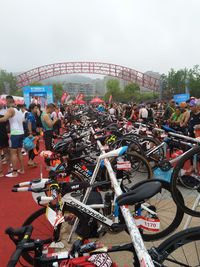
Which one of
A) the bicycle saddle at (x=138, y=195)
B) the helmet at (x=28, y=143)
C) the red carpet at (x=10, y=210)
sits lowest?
the red carpet at (x=10, y=210)

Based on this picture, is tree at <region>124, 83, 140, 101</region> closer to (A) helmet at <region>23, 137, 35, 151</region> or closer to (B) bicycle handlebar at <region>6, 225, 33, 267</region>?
(A) helmet at <region>23, 137, 35, 151</region>

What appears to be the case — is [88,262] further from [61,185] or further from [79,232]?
[79,232]

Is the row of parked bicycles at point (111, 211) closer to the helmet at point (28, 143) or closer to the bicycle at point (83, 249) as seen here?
the bicycle at point (83, 249)

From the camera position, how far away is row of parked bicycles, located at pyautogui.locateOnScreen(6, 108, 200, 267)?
1.60 m

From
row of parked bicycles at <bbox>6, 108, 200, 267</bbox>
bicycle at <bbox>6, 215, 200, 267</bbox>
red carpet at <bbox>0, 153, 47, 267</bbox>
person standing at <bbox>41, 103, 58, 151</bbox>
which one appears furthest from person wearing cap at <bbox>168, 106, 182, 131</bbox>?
bicycle at <bbox>6, 215, 200, 267</bbox>

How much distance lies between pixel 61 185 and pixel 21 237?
0.79 meters

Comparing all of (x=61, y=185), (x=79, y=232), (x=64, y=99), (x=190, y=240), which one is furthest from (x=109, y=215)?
(x=64, y=99)

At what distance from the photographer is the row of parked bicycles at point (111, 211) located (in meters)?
1.60

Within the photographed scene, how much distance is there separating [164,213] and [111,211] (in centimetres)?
85

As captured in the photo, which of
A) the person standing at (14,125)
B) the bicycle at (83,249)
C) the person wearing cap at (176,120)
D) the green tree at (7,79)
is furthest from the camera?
the green tree at (7,79)

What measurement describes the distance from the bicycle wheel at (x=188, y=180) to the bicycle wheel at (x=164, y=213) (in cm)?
9

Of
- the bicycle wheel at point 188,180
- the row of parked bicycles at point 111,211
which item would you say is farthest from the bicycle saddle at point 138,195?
the bicycle wheel at point 188,180

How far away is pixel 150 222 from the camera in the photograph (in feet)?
7.38

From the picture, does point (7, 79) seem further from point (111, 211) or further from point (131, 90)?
point (111, 211)
